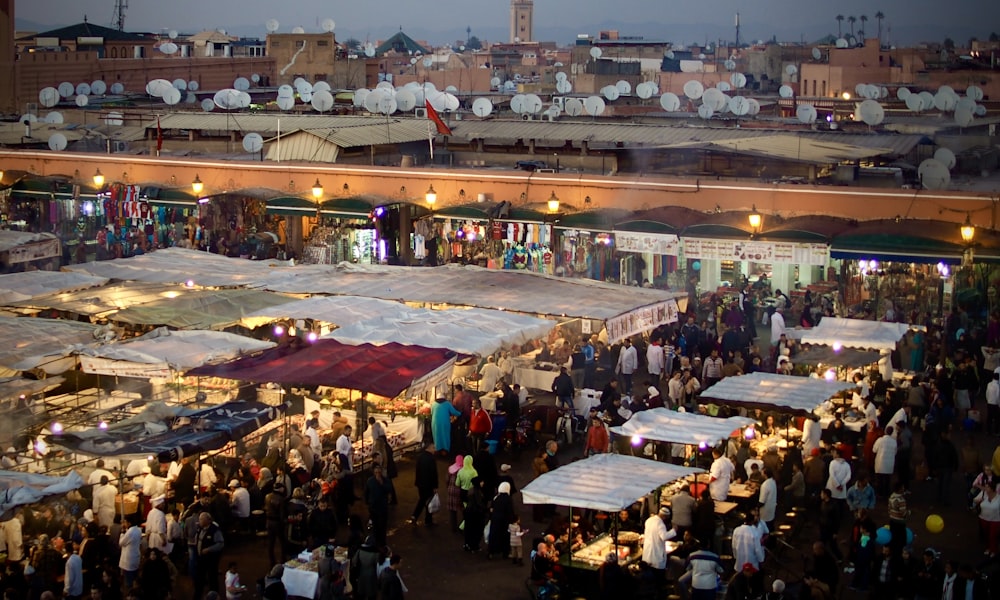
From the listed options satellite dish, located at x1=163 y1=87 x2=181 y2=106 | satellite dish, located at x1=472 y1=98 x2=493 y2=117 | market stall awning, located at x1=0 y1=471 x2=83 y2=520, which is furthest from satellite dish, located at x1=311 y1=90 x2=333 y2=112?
market stall awning, located at x1=0 y1=471 x2=83 y2=520

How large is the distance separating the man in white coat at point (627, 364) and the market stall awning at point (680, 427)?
16.7ft

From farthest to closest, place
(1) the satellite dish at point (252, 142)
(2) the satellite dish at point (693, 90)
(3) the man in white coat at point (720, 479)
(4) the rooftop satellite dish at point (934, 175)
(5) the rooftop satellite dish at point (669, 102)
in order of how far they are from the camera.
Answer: (2) the satellite dish at point (693, 90)
(5) the rooftop satellite dish at point (669, 102)
(1) the satellite dish at point (252, 142)
(4) the rooftop satellite dish at point (934, 175)
(3) the man in white coat at point (720, 479)

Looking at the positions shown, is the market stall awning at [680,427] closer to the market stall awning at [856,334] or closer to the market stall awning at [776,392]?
the market stall awning at [776,392]

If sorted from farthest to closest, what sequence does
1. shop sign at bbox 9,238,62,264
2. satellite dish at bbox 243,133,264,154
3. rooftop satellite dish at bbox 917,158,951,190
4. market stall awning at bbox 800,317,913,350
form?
satellite dish at bbox 243,133,264,154, shop sign at bbox 9,238,62,264, rooftop satellite dish at bbox 917,158,951,190, market stall awning at bbox 800,317,913,350

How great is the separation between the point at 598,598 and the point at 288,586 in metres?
2.93

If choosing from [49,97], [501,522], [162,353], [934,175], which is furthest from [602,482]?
[49,97]

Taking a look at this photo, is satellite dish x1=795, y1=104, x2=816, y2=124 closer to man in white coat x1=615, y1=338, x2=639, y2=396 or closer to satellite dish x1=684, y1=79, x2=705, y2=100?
satellite dish x1=684, y1=79, x2=705, y2=100

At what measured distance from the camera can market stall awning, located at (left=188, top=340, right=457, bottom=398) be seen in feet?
53.3

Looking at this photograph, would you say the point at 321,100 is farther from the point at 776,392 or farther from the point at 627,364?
the point at 776,392

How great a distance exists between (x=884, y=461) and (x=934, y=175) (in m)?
8.53

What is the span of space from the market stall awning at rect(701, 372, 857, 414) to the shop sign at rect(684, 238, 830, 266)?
582 cm

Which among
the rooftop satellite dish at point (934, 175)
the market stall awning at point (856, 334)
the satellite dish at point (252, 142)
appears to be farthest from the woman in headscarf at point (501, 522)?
the satellite dish at point (252, 142)

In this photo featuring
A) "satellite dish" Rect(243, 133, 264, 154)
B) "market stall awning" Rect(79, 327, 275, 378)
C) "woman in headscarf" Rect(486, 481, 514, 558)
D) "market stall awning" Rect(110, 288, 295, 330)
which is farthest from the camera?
"satellite dish" Rect(243, 133, 264, 154)

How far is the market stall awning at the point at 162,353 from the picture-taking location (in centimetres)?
1708
